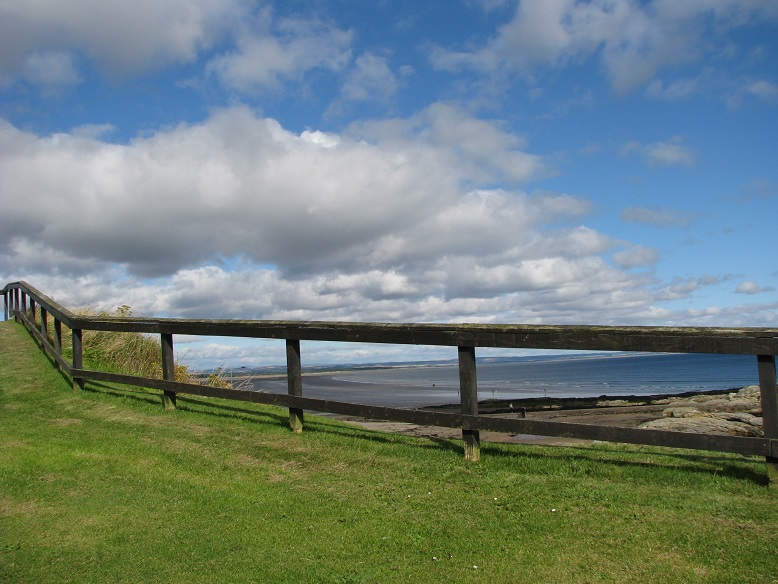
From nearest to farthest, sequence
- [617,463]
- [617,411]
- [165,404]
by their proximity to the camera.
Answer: [617,463] < [165,404] < [617,411]

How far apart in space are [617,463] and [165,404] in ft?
22.4

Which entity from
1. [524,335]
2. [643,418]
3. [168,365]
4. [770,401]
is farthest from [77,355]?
[643,418]

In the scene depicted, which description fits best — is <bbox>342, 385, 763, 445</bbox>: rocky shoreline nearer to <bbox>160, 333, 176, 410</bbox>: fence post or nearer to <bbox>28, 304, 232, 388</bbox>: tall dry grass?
<bbox>160, 333, 176, 410</bbox>: fence post

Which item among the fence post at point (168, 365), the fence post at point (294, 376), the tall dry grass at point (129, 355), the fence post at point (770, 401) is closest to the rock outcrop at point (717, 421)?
the fence post at point (770, 401)

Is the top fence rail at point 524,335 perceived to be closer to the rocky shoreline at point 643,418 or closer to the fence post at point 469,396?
the fence post at point 469,396

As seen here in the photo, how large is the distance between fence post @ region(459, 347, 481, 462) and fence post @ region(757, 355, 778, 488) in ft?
8.52

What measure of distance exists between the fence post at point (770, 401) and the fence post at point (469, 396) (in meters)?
2.60

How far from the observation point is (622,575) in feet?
12.9

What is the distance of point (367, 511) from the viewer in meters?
5.27

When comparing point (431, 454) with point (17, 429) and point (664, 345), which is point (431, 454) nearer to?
point (664, 345)

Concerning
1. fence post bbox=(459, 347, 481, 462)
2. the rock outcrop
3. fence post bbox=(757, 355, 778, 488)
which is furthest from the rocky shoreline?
fence post bbox=(757, 355, 778, 488)

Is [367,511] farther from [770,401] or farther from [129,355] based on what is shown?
[129,355]

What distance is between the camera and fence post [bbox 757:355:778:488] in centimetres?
520

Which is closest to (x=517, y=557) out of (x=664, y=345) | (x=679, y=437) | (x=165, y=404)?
(x=679, y=437)
